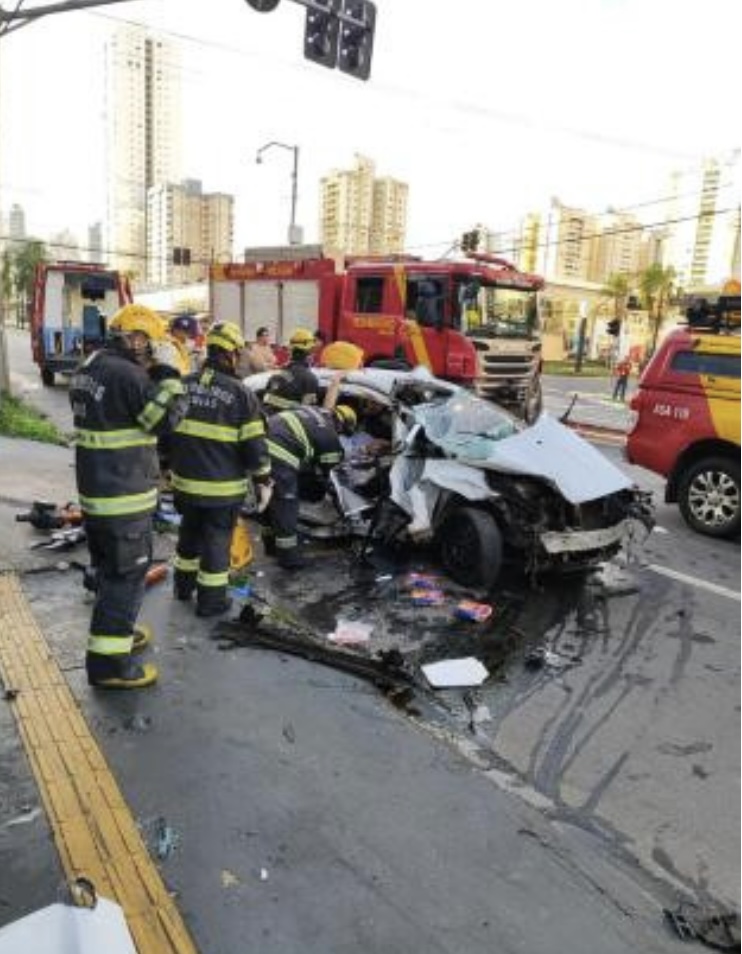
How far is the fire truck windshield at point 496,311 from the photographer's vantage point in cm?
1229

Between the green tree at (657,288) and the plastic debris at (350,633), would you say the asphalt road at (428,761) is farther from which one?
the green tree at (657,288)

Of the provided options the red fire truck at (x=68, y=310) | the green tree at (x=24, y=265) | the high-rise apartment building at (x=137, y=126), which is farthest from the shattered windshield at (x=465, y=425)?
the green tree at (x=24, y=265)

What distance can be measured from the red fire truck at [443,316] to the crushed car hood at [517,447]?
15.8ft

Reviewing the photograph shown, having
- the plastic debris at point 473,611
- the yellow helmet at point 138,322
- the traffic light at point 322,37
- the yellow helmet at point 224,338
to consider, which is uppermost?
the traffic light at point 322,37

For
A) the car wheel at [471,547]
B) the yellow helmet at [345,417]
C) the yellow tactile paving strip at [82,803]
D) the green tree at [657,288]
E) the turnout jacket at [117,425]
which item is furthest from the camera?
the green tree at [657,288]

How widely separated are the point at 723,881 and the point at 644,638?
2.35 metres

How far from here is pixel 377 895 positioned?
8.86ft

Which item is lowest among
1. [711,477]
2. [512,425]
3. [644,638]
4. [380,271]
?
[644,638]

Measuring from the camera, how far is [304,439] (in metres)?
6.10

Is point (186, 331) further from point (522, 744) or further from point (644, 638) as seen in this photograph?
point (522, 744)

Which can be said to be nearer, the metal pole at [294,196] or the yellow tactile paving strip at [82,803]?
the yellow tactile paving strip at [82,803]

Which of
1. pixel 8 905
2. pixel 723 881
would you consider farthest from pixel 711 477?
pixel 8 905

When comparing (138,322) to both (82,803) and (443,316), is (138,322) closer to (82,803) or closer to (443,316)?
(82,803)

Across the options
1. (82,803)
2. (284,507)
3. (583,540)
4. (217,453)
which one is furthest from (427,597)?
(82,803)
